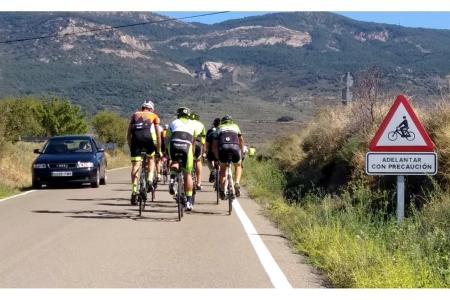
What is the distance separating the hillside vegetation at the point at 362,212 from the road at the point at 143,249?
1.38 feet

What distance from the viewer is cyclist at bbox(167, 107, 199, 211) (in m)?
12.5

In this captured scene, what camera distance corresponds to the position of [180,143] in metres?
12.5

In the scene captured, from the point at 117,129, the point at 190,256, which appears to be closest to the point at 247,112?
the point at 117,129

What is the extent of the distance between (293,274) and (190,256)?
1.50m

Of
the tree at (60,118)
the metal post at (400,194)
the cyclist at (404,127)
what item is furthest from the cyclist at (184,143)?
the tree at (60,118)

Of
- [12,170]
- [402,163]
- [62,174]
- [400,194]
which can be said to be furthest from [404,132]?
[12,170]

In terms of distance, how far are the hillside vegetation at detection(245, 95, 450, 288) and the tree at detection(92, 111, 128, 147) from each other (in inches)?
1692

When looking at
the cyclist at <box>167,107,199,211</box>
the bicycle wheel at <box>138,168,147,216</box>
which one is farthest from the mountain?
the cyclist at <box>167,107,199,211</box>

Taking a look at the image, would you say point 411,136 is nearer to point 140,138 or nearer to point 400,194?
point 400,194

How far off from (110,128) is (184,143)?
55.2 metres

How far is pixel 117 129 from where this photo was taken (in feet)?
221

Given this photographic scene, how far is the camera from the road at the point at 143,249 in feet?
24.4

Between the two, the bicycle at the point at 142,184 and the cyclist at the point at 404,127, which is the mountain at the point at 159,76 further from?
the cyclist at the point at 404,127
